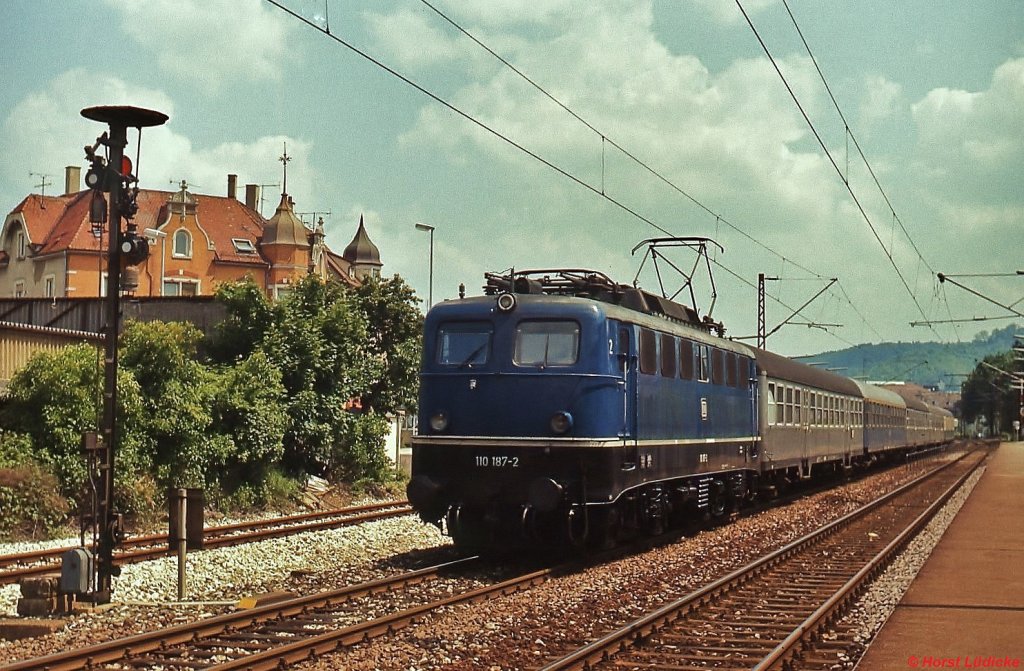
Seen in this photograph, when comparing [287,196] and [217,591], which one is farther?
[287,196]

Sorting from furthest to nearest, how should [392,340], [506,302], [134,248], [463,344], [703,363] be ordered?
1. [392,340]
2. [703,363]
3. [463,344]
4. [506,302]
5. [134,248]

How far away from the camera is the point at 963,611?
41.2 feet

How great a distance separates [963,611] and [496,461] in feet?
18.9

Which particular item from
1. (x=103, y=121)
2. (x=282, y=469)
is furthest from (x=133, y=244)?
(x=282, y=469)

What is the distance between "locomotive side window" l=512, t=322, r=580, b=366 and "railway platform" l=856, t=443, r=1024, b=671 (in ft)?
16.3

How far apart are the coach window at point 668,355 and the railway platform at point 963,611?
14.5 feet

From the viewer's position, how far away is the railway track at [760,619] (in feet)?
33.0

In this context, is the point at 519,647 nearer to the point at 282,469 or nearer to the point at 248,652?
the point at 248,652

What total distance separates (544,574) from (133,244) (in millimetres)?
6073

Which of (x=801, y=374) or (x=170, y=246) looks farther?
(x=170, y=246)

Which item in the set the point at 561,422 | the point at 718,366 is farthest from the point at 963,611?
the point at 718,366

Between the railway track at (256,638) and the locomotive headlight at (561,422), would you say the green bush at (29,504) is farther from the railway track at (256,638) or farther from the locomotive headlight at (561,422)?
the locomotive headlight at (561,422)

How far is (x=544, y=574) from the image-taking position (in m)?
14.8

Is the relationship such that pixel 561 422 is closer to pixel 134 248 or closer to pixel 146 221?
pixel 134 248
